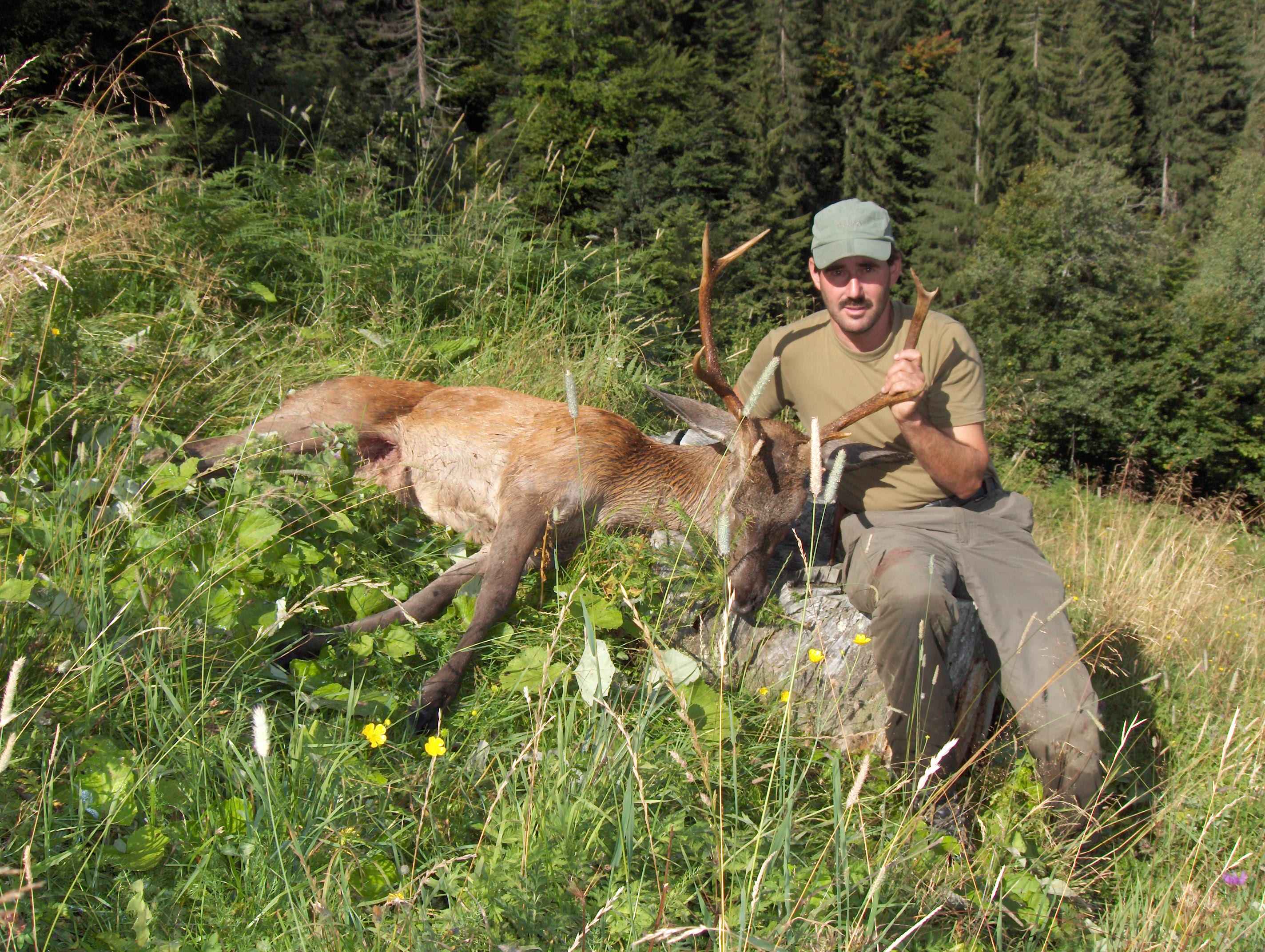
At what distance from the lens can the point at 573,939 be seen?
208cm

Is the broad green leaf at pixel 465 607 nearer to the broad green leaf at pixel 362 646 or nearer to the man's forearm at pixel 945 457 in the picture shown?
the broad green leaf at pixel 362 646

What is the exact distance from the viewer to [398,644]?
3471 millimetres

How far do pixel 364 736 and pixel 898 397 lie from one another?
2424 millimetres

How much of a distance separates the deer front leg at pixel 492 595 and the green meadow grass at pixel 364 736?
0.27 ft

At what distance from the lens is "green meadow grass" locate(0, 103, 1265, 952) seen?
215 centimetres

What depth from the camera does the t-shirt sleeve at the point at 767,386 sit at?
4.68 m

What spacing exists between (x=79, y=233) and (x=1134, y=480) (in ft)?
93.5

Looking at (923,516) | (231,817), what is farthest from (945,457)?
(231,817)

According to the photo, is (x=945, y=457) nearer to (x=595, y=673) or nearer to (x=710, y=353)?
(x=710, y=353)

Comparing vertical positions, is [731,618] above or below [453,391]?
below

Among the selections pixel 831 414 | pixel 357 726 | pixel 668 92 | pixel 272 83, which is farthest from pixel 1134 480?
pixel 357 726

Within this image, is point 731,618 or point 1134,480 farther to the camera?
point 1134,480

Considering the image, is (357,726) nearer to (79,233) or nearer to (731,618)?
(731,618)

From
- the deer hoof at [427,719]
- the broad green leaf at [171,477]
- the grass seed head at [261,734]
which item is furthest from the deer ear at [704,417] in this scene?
the grass seed head at [261,734]
